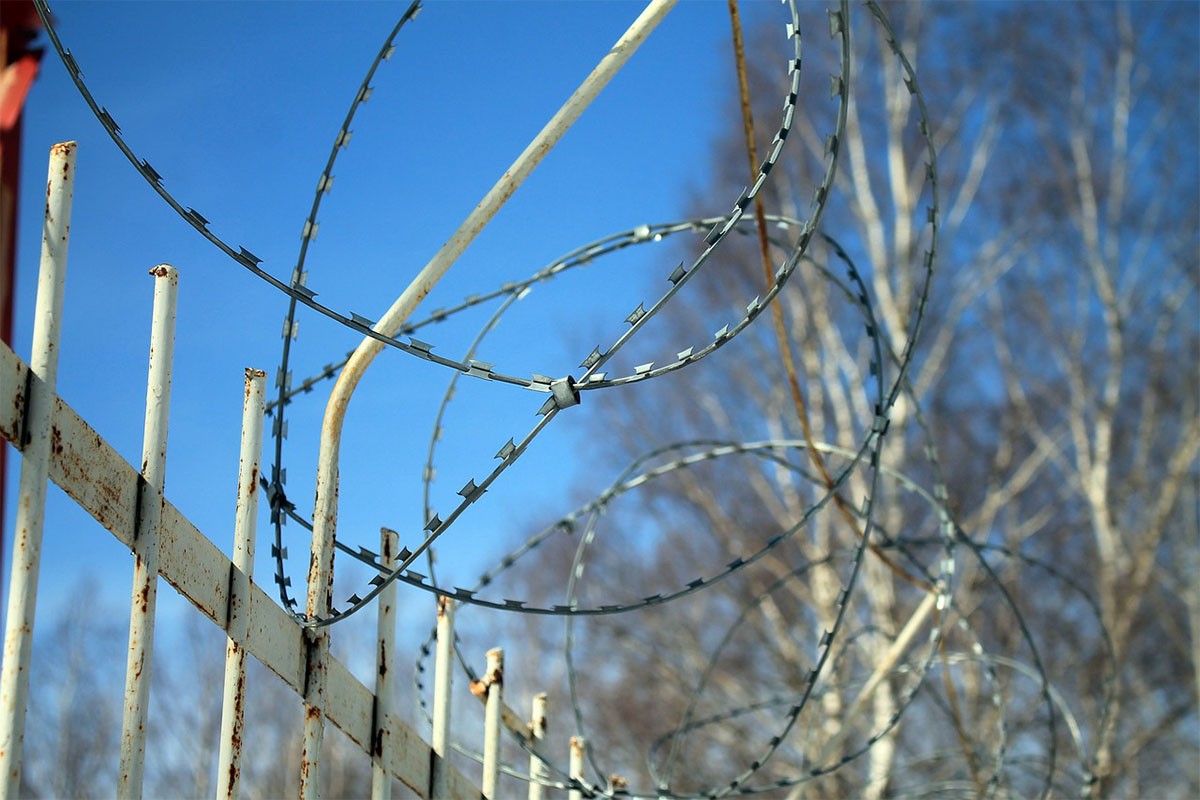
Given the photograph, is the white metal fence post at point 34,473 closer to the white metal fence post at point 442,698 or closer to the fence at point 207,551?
the fence at point 207,551

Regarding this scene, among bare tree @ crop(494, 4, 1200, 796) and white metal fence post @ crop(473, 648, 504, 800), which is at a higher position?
bare tree @ crop(494, 4, 1200, 796)

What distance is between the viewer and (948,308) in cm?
1087

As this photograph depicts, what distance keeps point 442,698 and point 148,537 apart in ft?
2.47

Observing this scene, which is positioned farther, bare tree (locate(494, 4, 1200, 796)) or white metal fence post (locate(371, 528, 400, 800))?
bare tree (locate(494, 4, 1200, 796))

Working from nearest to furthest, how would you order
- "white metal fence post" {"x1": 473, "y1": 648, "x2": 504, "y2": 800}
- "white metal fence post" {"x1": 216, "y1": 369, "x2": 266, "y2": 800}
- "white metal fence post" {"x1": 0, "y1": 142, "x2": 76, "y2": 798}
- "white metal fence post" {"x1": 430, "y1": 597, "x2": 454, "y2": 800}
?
"white metal fence post" {"x1": 0, "y1": 142, "x2": 76, "y2": 798}
"white metal fence post" {"x1": 216, "y1": 369, "x2": 266, "y2": 800}
"white metal fence post" {"x1": 430, "y1": 597, "x2": 454, "y2": 800}
"white metal fence post" {"x1": 473, "y1": 648, "x2": 504, "y2": 800}

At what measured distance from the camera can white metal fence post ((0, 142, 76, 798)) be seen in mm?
1427

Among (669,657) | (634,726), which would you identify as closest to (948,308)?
(669,657)

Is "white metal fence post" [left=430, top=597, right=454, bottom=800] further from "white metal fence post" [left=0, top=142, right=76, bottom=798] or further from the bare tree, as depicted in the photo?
the bare tree

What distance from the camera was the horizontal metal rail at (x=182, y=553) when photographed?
149 centimetres

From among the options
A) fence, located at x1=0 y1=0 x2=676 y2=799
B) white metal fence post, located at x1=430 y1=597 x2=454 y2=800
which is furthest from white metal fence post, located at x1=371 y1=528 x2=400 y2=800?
white metal fence post, located at x1=430 y1=597 x2=454 y2=800

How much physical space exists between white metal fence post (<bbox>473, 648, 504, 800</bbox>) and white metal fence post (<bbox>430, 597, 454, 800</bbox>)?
0.08 meters

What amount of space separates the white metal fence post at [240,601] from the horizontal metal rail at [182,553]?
1 cm

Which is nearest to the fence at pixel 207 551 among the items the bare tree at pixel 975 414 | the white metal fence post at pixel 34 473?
the white metal fence post at pixel 34 473

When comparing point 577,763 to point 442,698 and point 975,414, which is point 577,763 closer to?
point 442,698
